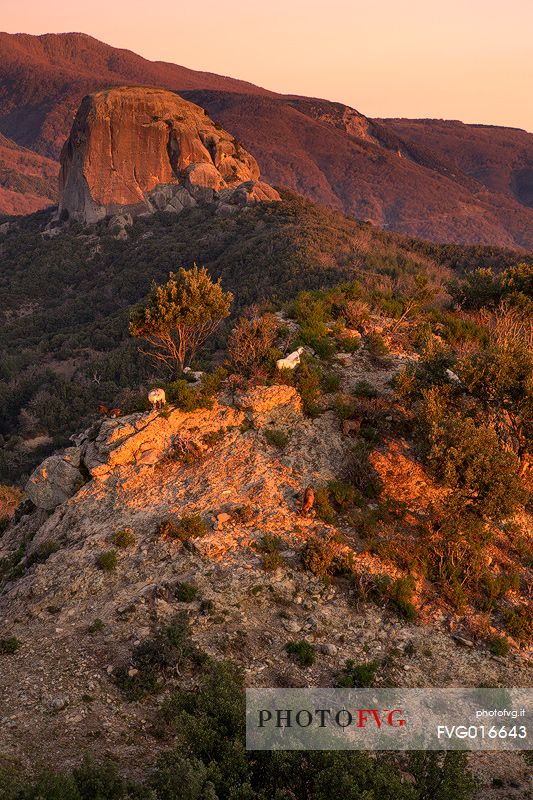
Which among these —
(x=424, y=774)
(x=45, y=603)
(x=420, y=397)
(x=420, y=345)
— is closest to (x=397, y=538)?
(x=420, y=397)

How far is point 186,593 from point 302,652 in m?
3.03

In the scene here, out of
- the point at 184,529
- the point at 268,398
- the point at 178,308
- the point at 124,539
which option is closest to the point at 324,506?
the point at 184,529

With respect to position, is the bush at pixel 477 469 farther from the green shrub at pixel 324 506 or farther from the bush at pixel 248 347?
the bush at pixel 248 347

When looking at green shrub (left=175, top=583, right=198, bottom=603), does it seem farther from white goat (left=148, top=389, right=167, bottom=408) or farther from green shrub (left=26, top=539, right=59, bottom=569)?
white goat (left=148, top=389, right=167, bottom=408)

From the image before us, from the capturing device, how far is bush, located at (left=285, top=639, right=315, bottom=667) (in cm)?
1229

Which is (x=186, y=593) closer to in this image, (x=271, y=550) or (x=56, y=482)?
(x=271, y=550)

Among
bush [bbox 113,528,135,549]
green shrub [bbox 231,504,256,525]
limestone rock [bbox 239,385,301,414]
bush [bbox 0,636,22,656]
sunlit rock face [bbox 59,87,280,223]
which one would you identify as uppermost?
sunlit rock face [bbox 59,87,280,223]

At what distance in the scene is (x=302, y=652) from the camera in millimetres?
12398

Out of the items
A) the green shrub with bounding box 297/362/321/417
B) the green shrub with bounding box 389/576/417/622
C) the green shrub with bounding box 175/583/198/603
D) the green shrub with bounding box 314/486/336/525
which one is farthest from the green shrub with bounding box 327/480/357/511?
the green shrub with bounding box 175/583/198/603

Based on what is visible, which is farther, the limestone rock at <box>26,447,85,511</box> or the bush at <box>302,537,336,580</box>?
the limestone rock at <box>26,447,85,511</box>

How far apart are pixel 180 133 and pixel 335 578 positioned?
342 ft

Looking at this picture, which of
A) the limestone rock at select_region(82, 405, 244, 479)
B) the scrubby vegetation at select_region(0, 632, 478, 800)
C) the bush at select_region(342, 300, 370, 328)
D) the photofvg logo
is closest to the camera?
the scrubby vegetation at select_region(0, 632, 478, 800)

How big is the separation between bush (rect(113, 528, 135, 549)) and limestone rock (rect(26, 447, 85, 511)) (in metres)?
3.29

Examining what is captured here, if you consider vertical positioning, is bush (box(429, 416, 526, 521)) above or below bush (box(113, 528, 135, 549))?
above
